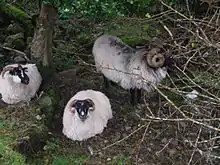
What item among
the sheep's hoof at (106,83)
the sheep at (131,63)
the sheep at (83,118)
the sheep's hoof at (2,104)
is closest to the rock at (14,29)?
the sheep at (131,63)

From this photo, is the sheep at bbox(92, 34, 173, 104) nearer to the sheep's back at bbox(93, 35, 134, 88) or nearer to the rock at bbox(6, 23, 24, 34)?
the sheep's back at bbox(93, 35, 134, 88)

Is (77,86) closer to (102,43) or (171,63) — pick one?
(102,43)

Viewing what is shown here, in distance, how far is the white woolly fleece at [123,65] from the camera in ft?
23.2

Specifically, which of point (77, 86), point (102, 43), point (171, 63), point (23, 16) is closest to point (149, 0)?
point (171, 63)

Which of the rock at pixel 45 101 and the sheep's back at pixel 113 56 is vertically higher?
the sheep's back at pixel 113 56

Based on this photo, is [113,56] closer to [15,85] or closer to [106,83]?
[106,83]

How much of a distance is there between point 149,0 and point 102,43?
164cm

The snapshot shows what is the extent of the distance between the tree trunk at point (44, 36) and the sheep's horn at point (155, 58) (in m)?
1.64

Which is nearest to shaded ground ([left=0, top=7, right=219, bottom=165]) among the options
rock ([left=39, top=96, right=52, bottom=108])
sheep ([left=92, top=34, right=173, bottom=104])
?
rock ([left=39, top=96, right=52, bottom=108])

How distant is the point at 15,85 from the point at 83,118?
1.30 metres

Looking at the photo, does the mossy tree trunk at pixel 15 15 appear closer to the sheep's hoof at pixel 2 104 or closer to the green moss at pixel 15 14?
the green moss at pixel 15 14

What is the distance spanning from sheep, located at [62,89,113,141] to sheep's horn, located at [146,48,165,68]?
0.95 metres

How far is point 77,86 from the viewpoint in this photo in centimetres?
779

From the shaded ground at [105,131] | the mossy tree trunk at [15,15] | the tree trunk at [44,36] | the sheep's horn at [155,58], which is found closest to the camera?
the shaded ground at [105,131]
